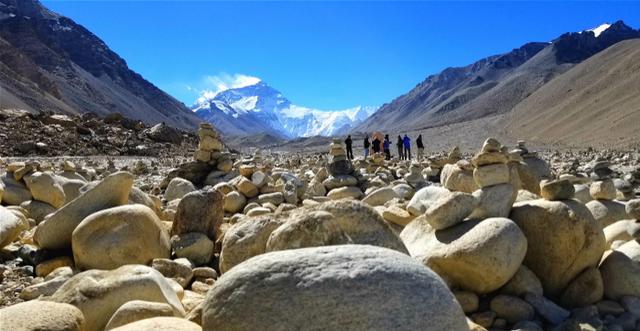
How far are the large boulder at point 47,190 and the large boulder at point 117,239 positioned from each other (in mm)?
4130

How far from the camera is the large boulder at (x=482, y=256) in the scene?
6.20 m

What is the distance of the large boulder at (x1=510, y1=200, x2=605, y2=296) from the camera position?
6762 mm

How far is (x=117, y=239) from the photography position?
24.1 feet

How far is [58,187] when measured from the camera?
1154 centimetres

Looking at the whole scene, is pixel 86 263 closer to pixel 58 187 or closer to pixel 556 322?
pixel 58 187

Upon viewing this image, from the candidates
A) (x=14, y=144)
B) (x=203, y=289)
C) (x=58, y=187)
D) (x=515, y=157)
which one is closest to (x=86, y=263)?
(x=203, y=289)

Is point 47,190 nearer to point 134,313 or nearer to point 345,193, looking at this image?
point 345,193

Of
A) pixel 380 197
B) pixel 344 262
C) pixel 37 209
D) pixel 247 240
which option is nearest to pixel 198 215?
pixel 247 240

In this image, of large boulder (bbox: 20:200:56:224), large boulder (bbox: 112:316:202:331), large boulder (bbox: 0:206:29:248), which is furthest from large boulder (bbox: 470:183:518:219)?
large boulder (bbox: 20:200:56:224)

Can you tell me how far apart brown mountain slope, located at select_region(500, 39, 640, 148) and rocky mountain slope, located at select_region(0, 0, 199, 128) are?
2279 inches

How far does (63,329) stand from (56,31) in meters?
184

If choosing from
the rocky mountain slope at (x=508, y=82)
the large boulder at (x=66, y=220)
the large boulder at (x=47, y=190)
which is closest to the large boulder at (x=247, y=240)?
the large boulder at (x=66, y=220)

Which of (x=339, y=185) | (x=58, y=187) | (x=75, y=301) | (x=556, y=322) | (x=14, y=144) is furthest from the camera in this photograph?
(x=14, y=144)

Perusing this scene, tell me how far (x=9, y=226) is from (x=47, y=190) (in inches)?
112
